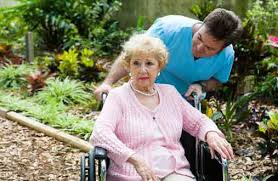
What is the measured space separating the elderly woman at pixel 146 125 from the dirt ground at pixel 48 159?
1220 mm

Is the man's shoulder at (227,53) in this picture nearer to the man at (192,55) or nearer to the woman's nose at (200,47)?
the man at (192,55)

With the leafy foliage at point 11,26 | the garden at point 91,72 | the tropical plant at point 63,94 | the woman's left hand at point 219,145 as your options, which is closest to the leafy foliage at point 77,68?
the garden at point 91,72

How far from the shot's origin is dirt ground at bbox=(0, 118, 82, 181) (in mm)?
4047

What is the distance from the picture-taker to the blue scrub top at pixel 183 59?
9.49ft

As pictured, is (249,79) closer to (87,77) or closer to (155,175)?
(87,77)

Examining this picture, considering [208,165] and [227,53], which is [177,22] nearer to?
[227,53]

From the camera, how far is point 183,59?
291 centimetres

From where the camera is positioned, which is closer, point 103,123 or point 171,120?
point 103,123

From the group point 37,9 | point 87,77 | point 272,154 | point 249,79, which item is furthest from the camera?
point 37,9

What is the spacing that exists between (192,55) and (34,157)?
1.99m

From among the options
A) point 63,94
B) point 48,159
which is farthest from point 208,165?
point 63,94

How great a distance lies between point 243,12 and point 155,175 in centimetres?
488

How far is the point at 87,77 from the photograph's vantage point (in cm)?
653

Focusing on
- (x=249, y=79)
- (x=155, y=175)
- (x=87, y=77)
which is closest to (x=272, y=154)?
(x=155, y=175)
